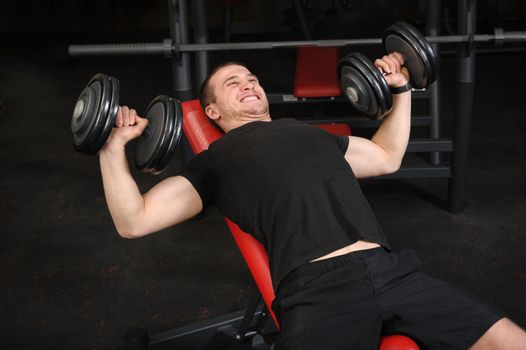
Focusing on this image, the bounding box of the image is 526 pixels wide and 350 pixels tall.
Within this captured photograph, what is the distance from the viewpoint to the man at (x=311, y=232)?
5.15 ft

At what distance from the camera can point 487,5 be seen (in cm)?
497

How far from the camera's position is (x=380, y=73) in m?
1.86

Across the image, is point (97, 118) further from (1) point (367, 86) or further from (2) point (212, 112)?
(1) point (367, 86)

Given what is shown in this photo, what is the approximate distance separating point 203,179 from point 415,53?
1.98 feet

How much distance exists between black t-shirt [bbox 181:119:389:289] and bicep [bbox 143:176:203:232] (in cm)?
2

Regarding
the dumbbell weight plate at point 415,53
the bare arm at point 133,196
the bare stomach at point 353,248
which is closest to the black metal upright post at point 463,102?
the dumbbell weight plate at point 415,53

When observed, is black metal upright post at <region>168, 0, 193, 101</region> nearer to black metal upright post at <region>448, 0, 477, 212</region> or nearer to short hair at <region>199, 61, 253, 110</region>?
short hair at <region>199, 61, 253, 110</region>

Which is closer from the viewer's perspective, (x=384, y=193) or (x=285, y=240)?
(x=285, y=240)

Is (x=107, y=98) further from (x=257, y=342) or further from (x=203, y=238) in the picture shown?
(x=203, y=238)

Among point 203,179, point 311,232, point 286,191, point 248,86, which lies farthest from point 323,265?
point 248,86

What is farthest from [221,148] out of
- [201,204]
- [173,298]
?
[173,298]

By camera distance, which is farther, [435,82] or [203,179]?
[435,82]

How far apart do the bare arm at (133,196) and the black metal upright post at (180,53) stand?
2.83 ft

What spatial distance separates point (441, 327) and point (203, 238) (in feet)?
4.41
